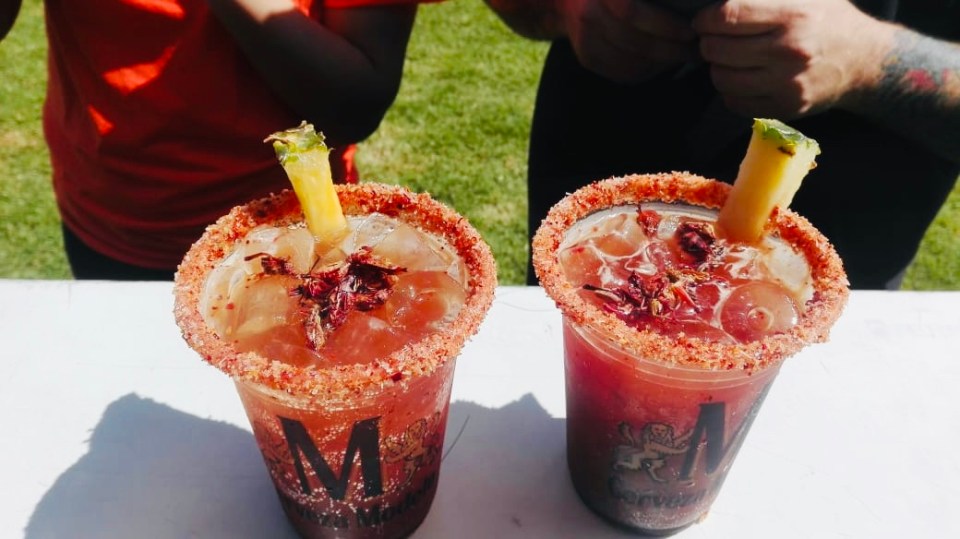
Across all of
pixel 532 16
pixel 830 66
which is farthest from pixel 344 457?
pixel 532 16

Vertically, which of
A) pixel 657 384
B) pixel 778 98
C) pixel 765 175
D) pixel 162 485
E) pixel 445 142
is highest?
pixel 765 175

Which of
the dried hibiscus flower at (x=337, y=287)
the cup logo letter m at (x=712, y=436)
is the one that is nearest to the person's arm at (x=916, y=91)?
the cup logo letter m at (x=712, y=436)

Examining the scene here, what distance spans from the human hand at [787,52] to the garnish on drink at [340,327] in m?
0.67

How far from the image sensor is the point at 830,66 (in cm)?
150

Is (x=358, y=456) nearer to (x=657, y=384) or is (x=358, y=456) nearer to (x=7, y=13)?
(x=657, y=384)

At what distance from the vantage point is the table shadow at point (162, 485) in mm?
1103

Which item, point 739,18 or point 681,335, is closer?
point 681,335

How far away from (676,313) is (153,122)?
116cm

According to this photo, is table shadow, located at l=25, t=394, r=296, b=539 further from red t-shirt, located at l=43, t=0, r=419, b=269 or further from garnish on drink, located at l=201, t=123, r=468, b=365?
red t-shirt, located at l=43, t=0, r=419, b=269

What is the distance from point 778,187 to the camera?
98 cm

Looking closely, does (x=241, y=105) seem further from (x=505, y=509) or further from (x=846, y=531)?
(x=846, y=531)

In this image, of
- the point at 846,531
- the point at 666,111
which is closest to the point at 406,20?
the point at 666,111

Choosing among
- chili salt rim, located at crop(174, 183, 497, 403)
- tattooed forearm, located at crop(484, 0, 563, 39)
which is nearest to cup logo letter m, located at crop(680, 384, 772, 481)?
chili salt rim, located at crop(174, 183, 497, 403)

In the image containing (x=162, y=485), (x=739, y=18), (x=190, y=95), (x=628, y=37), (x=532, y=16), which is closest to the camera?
(x=162, y=485)
